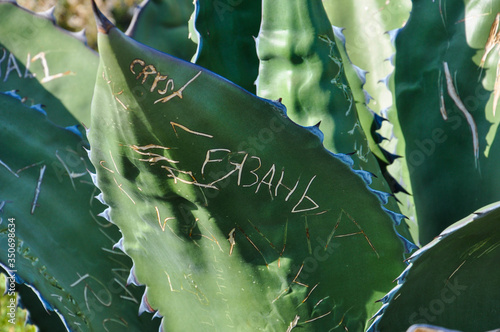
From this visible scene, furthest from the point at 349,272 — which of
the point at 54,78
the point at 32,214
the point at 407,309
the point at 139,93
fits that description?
the point at 54,78

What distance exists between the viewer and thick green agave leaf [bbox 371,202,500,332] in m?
0.54

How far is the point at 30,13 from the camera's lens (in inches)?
34.8

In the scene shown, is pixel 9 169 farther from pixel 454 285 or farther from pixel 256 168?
pixel 454 285

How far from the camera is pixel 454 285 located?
1.93 ft

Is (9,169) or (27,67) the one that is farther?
(27,67)

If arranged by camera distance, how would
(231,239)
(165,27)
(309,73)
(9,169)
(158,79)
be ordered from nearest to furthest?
1. (158,79)
2. (231,239)
3. (309,73)
4. (9,169)
5. (165,27)

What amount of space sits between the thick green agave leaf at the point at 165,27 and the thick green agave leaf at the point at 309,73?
228mm

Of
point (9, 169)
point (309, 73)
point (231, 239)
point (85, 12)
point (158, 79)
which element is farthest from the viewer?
point (85, 12)

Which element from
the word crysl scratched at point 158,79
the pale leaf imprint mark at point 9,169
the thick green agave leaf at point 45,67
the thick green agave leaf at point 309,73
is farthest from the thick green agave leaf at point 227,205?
the thick green agave leaf at point 45,67

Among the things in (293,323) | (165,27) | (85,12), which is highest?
(165,27)

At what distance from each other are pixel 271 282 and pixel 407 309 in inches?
5.8

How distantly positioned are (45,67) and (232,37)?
1.03 ft

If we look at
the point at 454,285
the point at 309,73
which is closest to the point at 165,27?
the point at 309,73

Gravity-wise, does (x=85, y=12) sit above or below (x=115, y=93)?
below
